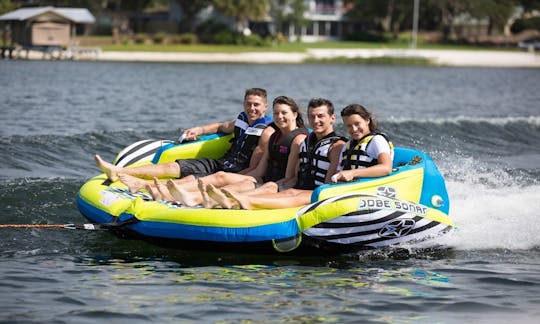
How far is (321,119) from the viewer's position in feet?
24.8

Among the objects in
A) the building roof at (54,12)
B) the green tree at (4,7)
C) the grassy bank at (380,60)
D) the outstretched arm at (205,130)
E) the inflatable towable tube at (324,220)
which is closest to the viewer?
the inflatable towable tube at (324,220)

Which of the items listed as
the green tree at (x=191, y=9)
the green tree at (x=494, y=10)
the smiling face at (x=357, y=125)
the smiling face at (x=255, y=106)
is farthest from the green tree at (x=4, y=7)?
the smiling face at (x=357, y=125)

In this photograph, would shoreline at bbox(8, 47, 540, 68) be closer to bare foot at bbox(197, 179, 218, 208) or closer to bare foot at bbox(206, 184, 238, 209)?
bare foot at bbox(197, 179, 218, 208)

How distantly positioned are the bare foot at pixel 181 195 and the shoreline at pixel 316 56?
37401mm

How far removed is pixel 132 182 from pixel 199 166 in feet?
2.49

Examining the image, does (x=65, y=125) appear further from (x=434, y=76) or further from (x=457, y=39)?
(x=457, y=39)

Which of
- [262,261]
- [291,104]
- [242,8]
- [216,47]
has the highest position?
[242,8]

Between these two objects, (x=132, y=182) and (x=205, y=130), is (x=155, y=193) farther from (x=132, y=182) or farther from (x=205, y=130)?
(x=205, y=130)

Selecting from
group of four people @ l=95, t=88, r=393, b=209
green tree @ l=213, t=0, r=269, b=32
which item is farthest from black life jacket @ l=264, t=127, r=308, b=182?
green tree @ l=213, t=0, r=269, b=32

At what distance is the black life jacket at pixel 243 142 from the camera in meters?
8.48

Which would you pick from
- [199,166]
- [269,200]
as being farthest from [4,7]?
[269,200]

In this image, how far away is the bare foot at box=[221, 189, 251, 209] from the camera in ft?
24.0

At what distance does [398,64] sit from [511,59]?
7878mm

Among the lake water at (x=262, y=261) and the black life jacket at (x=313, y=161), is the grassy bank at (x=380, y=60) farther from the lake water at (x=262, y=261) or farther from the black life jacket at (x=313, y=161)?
the black life jacket at (x=313, y=161)
